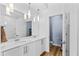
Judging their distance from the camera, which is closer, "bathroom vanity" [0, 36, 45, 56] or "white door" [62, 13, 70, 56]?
"bathroom vanity" [0, 36, 45, 56]

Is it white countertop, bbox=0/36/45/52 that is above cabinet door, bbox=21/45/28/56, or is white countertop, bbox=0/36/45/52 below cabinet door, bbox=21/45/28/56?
above

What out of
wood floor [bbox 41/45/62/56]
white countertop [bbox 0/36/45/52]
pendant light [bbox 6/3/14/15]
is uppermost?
pendant light [bbox 6/3/14/15]

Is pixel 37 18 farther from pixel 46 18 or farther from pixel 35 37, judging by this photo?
pixel 35 37

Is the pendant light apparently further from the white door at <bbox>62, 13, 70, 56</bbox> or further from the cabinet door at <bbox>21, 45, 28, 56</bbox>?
the white door at <bbox>62, 13, 70, 56</bbox>

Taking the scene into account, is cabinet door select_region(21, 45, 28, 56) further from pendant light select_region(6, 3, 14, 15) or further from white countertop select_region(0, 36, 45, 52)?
pendant light select_region(6, 3, 14, 15)

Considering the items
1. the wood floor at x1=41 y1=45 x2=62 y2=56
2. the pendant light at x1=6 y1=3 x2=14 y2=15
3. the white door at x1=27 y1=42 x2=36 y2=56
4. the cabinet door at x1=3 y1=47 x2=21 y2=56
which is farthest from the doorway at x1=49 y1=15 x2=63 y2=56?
the pendant light at x1=6 y1=3 x2=14 y2=15

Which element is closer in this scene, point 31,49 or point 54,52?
point 54,52

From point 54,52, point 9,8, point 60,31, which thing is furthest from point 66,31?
point 9,8

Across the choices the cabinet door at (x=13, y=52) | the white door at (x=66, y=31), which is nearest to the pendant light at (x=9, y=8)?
the cabinet door at (x=13, y=52)

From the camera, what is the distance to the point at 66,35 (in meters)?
1.83

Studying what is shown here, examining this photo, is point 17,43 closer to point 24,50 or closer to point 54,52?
point 24,50

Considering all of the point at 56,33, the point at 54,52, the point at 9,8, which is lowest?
the point at 54,52

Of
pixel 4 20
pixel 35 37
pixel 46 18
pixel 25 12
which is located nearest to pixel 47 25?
pixel 46 18

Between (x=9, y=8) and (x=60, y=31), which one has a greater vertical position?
(x=9, y=8)
